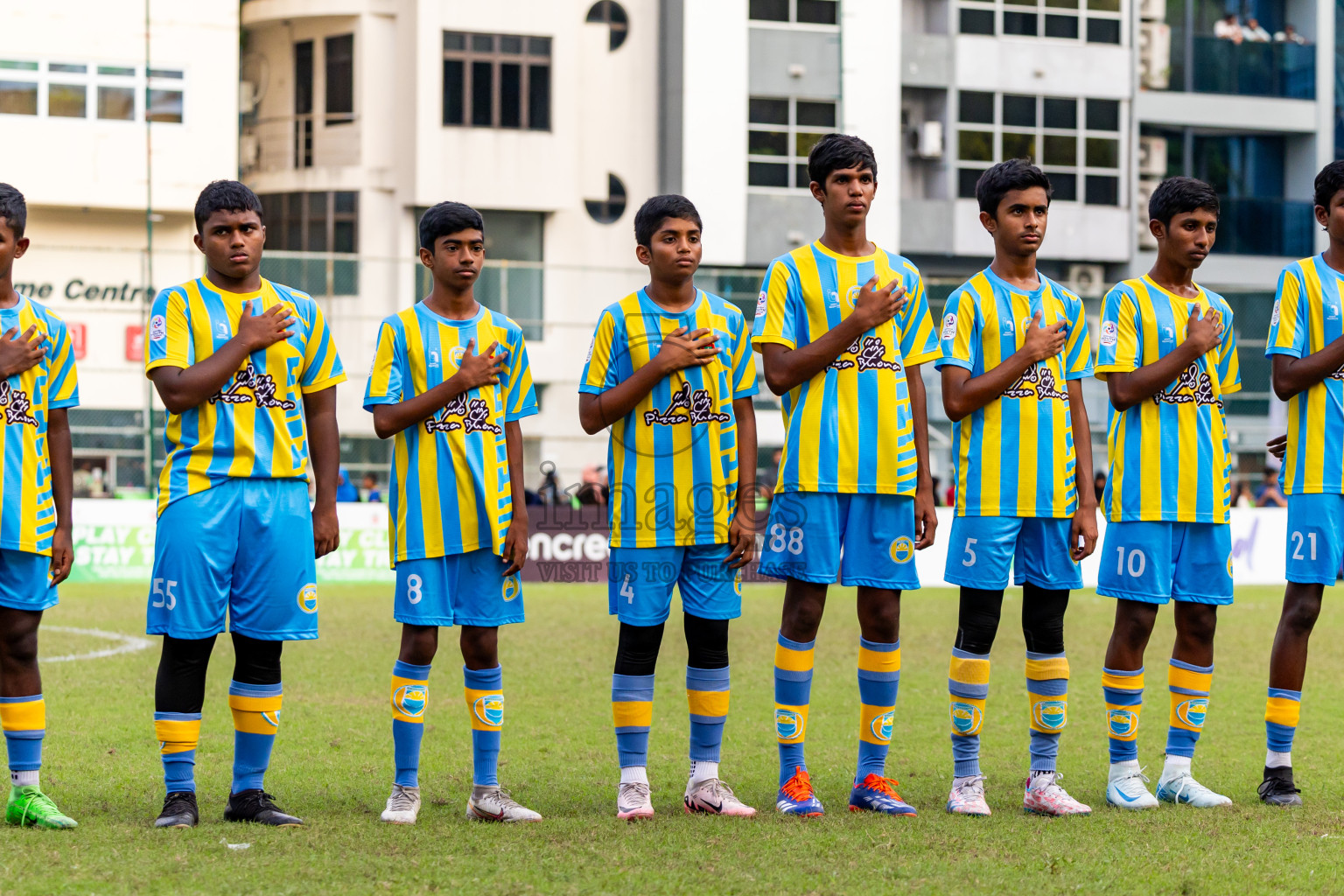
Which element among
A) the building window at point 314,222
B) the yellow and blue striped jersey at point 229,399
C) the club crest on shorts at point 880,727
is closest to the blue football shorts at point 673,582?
the club crest on shorts at point 880,727

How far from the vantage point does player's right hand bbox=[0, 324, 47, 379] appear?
6352 millimetres

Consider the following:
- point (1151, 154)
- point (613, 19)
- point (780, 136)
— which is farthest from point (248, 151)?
point (1151, 154)

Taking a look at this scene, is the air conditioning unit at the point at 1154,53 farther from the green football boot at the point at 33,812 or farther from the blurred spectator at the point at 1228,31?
the green football boot at the point at 33,812

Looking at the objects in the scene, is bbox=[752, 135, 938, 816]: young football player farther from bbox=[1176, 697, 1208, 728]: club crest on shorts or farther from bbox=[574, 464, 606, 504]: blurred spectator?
bbox=[574, 464, 606, 504]: blurred spectator

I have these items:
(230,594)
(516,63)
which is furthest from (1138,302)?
(516,63)

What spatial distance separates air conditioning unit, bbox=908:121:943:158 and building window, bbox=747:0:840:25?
302 centimetres

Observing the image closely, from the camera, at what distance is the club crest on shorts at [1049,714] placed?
683 centimetres

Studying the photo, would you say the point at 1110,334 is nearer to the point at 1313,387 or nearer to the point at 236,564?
the point at 1313,387

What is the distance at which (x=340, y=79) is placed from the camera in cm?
3656

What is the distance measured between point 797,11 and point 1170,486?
32.2 m

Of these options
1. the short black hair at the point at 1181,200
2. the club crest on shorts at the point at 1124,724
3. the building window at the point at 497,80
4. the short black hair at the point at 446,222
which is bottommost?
the club crest on shorts at the point at 1124,724

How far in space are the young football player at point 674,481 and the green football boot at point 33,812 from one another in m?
2.08

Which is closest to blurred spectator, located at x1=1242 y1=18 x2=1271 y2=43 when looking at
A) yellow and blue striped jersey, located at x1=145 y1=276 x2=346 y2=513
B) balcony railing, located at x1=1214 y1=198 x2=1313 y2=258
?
balcony railing, located at x1=1214 y1=198 x2=1313 y2=258

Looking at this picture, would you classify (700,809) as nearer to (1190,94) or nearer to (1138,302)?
(1138,302)
